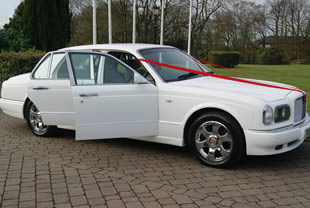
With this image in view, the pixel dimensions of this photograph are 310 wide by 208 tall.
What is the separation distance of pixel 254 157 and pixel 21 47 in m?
19.1

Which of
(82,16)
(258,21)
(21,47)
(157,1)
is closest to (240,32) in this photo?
(258,21)

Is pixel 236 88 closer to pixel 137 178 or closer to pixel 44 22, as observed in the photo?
pixel 137 178

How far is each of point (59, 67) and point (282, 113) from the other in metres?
3.72

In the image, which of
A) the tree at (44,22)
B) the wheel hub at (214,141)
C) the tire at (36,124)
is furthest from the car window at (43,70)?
the tree at (44,22)

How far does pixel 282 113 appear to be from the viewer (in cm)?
509

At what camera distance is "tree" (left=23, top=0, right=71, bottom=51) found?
2469 cm

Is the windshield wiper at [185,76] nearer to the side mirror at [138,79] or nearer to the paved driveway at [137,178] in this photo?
the side mirror at [138,79]

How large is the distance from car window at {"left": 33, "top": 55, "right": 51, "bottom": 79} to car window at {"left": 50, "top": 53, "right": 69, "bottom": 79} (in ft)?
0.46

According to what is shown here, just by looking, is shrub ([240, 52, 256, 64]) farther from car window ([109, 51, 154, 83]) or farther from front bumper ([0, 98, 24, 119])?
car window ([109, 51, 154, 83])

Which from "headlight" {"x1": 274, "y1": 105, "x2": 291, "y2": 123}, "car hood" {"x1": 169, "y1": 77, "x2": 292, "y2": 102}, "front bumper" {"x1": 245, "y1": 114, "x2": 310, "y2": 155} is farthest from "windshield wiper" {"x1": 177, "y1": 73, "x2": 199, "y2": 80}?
"headlight" {"x1": 274, "y1": 105, "x2": 291, "y2": 123}

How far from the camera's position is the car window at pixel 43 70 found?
21.9ft

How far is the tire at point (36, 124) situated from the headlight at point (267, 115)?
13.0ft

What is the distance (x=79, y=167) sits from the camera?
539 cm

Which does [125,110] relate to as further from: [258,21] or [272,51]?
[258,21]
